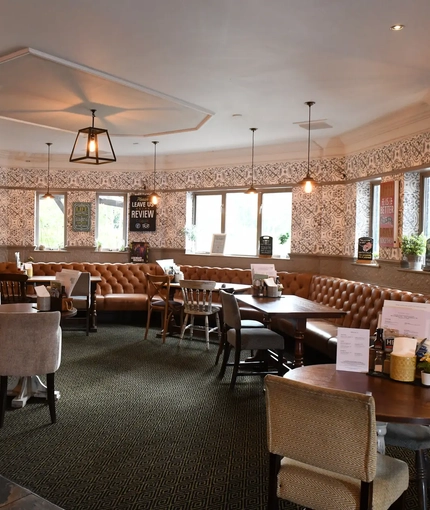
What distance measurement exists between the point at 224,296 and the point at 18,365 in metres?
2.08

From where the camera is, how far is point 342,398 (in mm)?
1771

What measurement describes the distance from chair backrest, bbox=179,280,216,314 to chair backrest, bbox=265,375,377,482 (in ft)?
14.4

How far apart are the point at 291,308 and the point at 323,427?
290 cm

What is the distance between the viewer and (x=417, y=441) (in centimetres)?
238

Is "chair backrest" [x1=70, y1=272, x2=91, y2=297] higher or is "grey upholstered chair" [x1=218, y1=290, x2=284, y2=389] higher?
"chair backrest" [x1=70, y1=272, x2=91, y2=297]

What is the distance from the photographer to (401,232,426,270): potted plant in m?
5.74

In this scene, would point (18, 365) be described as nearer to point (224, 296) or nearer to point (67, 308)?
point (67, 308)

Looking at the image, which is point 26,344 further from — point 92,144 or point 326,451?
point 92,144

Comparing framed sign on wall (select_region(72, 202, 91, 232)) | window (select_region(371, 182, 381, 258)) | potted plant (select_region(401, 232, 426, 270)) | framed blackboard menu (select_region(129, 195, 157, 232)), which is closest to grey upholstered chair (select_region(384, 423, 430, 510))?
potted plant (select_region(401, 232, 426, 270))

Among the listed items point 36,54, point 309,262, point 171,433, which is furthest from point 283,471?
point 309,262

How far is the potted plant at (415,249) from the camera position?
226 inches

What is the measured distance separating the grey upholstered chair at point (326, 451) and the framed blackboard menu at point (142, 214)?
7.78m

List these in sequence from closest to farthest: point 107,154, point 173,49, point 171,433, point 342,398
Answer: point 342,398 < point 171,433 < point 173,49 < point 107,154

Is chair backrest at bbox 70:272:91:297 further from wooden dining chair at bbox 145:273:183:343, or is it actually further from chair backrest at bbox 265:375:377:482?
chair backrest at bbox 265:375:377:482
